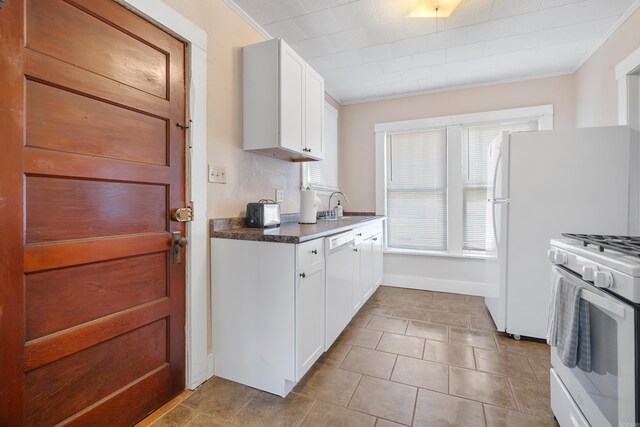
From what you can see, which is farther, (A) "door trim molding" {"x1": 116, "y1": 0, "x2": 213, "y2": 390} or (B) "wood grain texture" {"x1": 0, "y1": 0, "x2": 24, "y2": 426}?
(A) "door trim molding" {"x1": 116, "y1": 0, "x2": 213, "y2": 390}

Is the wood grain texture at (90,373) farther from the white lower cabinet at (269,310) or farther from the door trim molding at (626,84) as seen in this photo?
the door trim molding at (626,84)

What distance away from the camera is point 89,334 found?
1.27 meters

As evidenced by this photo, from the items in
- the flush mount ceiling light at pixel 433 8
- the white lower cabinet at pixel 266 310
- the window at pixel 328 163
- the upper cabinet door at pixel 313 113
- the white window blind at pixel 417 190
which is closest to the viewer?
the white lower cabinet at pixel 266 310

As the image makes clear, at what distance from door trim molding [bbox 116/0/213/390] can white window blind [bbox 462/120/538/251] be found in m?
2.98

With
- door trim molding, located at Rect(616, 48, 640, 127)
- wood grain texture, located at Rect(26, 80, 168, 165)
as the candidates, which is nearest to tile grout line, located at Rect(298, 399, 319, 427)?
wood grain texture, located at Rect(26, 80, 168, 165)

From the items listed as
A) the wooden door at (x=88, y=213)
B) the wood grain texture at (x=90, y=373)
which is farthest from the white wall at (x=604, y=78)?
the wood grain texture at (x=90, y=373)

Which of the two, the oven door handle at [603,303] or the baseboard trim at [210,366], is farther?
the baseboard trim at [210,366]

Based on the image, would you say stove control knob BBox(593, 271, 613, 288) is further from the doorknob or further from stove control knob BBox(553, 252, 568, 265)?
the doorknob

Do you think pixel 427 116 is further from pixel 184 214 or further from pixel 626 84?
pixel 184 214

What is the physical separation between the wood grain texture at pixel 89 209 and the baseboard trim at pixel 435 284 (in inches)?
117

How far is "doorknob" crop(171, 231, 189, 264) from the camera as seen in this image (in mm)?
1632

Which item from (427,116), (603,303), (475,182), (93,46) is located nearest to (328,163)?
(427,116)

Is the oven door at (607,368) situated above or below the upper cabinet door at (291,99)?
below

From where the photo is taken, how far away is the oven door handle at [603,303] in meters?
0.90
